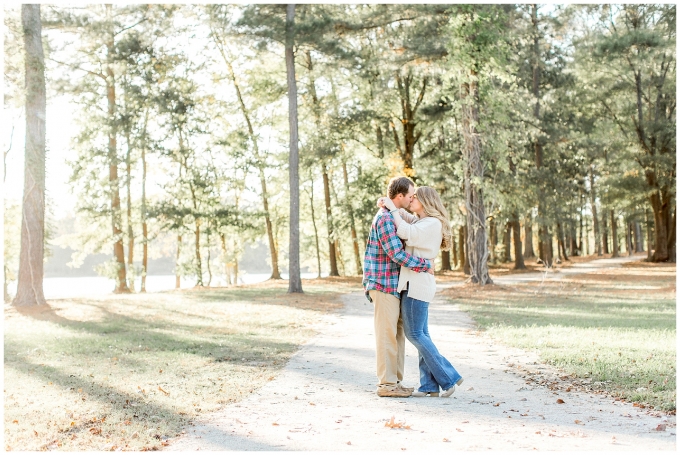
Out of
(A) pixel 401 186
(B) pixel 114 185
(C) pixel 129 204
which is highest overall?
(B) pixel 114 185

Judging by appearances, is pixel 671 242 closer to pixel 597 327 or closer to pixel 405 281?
pixel 597 327

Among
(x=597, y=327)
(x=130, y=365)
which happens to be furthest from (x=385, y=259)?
(x=597, y=327)

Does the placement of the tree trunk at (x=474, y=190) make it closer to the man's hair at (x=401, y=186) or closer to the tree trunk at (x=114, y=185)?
the tree trunk at (x=114, y=185)

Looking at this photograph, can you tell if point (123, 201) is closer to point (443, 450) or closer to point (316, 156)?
point (316, 156)

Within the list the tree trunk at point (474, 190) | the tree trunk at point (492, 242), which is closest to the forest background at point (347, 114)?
the tree trunk at point (474, 190)

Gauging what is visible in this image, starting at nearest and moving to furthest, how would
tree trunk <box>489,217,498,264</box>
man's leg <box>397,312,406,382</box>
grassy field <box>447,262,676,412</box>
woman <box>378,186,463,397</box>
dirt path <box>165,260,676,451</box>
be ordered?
1. dirt path <box>165,260,676,451</box>
2. woman <box>378,186,463,397</box>
3. man's leg <box>397,312,406,382</box>
4. grassy field <box>447,262,676,412</box>
5. tree trunk <box>489,217,498,264</box>

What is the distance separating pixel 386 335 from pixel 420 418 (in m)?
1.11

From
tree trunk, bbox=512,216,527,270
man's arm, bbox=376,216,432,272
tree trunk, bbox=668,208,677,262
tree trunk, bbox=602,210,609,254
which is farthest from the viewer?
tree trunk, bbox=602,210,609,254

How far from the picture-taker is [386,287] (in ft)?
19.9

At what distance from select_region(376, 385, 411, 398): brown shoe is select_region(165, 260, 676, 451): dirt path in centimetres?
7

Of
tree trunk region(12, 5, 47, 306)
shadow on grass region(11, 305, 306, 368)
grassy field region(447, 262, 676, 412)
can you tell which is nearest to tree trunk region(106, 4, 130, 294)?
tree trunk region(12, 5, 47, 306)

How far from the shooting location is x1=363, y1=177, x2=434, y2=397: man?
6027 mm

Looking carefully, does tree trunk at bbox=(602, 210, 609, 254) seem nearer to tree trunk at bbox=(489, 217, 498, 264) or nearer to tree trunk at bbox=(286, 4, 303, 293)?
tree trunk at bbox=(489, 217, 498, 264)

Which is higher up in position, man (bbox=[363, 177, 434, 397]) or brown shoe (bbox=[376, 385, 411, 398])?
man (bbox=[363, 177, 434, 397])
